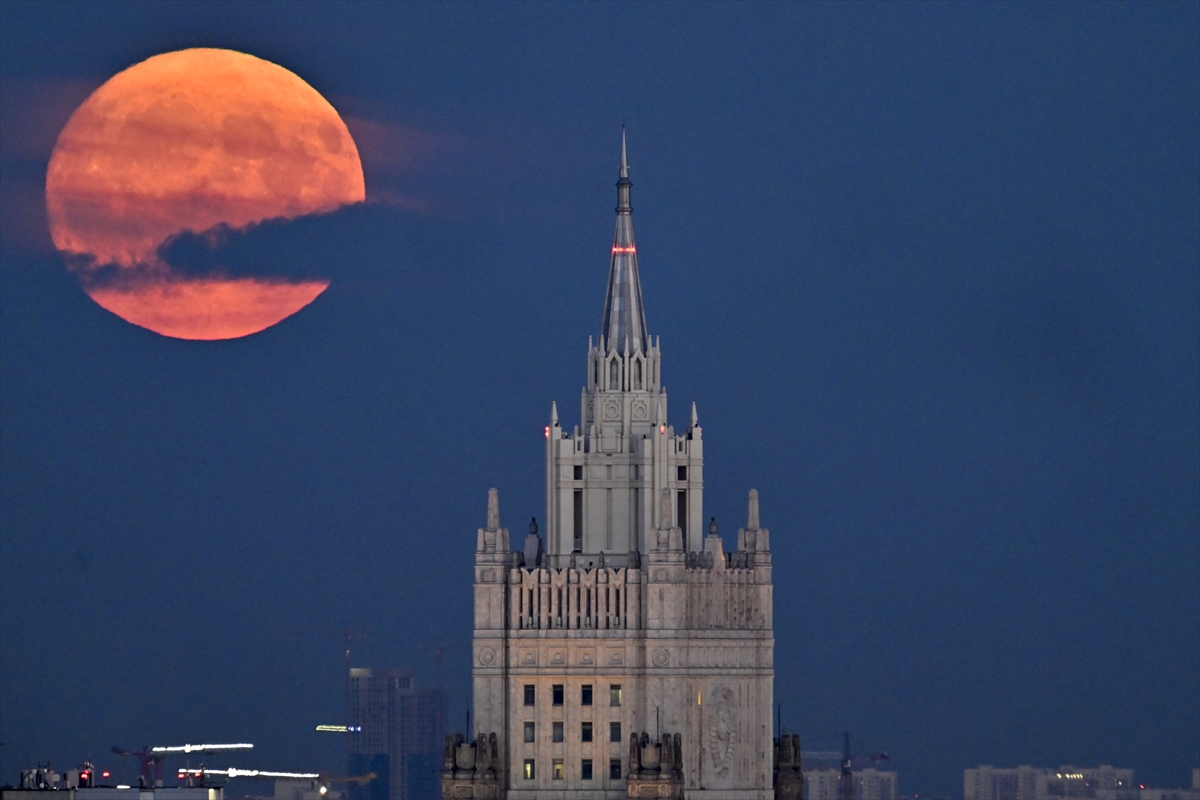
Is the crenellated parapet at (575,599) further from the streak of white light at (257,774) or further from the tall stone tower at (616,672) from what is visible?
the streak of white light at (257,774)

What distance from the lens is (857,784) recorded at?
18812 cm

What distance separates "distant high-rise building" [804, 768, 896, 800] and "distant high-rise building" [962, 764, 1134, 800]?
9.57 metres

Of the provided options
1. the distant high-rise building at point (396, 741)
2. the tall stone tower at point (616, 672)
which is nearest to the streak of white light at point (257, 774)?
the distant high-rise building at point (396, 741)

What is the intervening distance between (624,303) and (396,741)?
46547 millimetres

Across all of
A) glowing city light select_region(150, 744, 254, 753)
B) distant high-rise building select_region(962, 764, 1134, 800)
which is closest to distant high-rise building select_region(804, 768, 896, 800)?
distant high-rise building select_region(962, 764, 1134, 800)

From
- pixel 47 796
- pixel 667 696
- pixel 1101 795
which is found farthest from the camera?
pixel 1101 795

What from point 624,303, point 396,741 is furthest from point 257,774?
point 624,303

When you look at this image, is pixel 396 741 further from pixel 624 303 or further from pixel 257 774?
pixel 624 303

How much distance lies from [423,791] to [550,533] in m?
44.8

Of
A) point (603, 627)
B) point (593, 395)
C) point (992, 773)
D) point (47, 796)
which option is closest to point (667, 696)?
point (603, 627)

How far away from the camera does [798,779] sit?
13350 cm

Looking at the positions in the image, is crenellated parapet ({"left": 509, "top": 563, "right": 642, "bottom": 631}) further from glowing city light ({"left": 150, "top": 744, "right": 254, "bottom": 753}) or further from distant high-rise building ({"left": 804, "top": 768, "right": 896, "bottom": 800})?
distant high-rise building ({"left": 804, "top": 768, "right": 896, "bottom": 800})

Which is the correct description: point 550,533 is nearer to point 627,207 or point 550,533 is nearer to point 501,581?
point 501,581

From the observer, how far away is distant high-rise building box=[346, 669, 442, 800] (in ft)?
567
